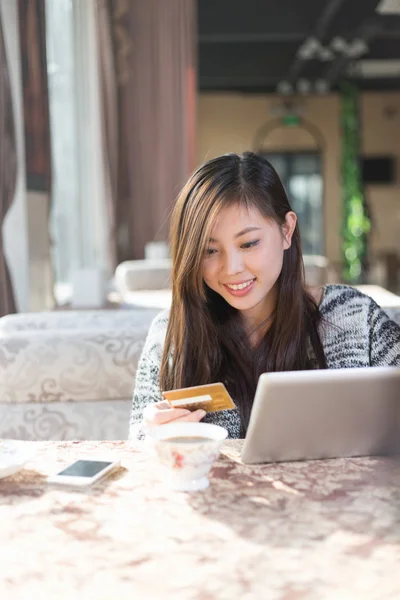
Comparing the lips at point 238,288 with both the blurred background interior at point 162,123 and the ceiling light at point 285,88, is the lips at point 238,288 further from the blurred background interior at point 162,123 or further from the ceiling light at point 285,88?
the ceiling light at point 285,88

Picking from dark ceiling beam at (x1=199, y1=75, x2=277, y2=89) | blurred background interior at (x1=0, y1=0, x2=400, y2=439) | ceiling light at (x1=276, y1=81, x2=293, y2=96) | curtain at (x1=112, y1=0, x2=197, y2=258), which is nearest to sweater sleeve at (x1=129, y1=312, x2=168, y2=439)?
blurred background interior at (x1=0, y1=0, x2=400, y2=439)

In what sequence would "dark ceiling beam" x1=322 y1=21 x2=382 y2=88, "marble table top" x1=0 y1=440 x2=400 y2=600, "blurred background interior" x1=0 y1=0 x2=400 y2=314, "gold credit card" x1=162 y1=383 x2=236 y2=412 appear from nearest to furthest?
"marble table top" x1=0 y1=440 x2=400 y2=600 → "gold credit card" x1=162 y1=383 x2=236 y2=412 → "blurred background interior" x1=0 y1=0 x2=400 y2=314 → "dark ceiling beam" x1=322 y1=21 x2=382 y2=88

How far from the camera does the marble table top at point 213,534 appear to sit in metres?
0.75

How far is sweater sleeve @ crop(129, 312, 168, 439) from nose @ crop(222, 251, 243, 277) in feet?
0.83

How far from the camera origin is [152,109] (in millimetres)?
7340

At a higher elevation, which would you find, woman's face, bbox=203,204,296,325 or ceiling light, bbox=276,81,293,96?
ceiling light, bbox=276,81,293,96

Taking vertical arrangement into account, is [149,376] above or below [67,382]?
above

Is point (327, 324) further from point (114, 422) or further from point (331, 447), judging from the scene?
point (114, 422)

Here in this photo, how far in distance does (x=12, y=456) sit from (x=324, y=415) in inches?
19.4

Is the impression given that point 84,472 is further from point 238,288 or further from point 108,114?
point 108,114

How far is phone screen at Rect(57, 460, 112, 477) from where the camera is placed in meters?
1.08

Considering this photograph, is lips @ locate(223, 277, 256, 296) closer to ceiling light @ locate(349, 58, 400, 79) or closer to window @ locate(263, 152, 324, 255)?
ceiling light @ locate(349, 58, 400, 79)

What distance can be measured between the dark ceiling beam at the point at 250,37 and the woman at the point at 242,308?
8733mm

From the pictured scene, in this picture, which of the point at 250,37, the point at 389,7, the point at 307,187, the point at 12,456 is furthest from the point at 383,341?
the point at 307,187
